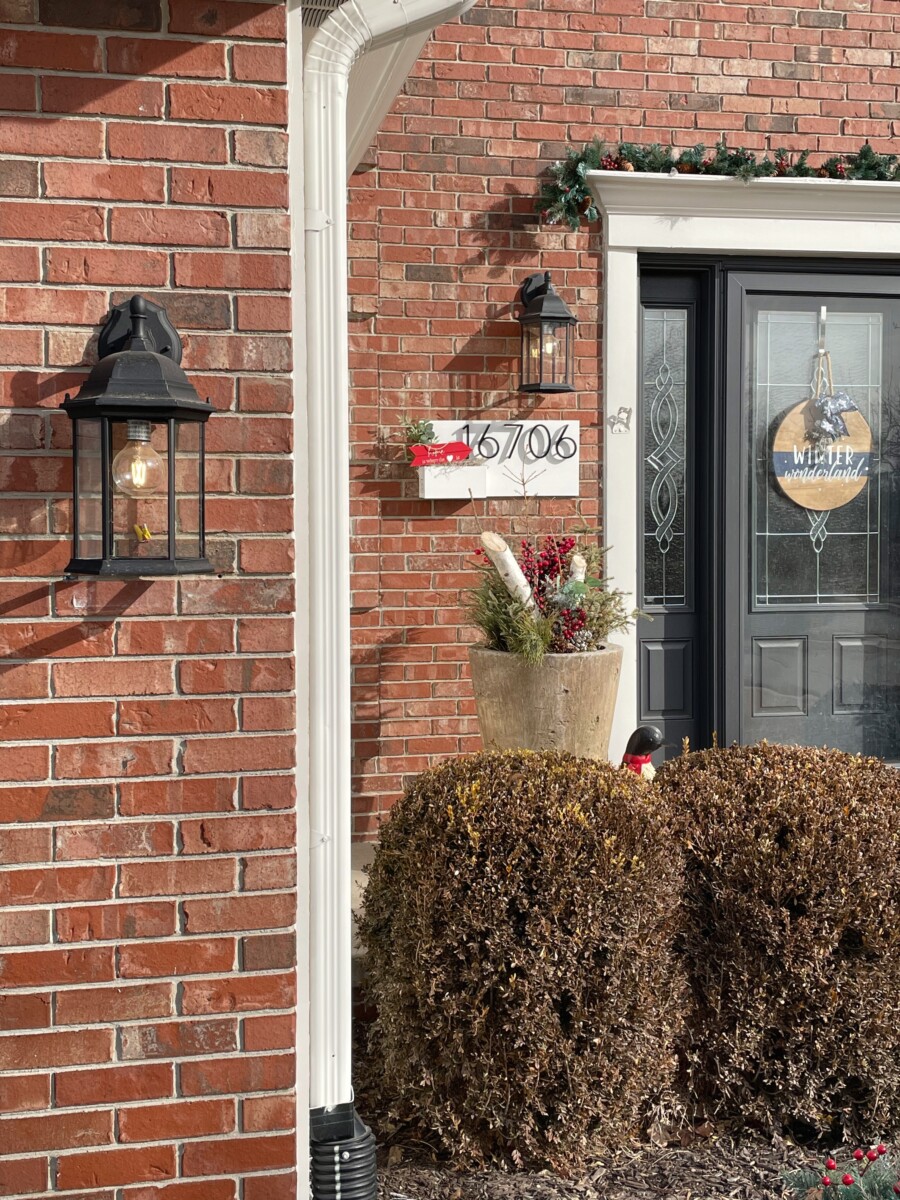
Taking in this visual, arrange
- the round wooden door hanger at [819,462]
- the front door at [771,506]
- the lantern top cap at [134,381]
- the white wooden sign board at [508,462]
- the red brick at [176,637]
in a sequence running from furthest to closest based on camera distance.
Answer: the round wooden door hanger at [819,462] → the front door at [771,506] → the white wooden sign board at [508,462] → the red brick at [176,637] → the lantern top cap at [134,381]

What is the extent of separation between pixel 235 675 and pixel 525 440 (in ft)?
9.85

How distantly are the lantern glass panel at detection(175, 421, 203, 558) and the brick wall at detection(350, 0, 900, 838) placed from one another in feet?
9.08

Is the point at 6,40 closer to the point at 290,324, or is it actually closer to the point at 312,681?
the point at 290,324

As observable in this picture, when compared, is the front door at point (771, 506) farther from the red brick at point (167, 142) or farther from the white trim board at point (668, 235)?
the red brick at point (167, 142)

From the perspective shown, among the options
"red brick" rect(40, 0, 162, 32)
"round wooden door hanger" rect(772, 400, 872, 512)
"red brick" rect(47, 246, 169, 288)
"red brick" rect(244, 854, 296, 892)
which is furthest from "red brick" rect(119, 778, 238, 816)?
"round wooden door hanger" rect(772, 400, 872, 512)

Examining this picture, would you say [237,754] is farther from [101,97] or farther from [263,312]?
A: [101,97]

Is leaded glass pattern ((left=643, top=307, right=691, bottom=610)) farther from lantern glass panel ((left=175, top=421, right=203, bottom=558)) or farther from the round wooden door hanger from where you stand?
lantern glass panel ((left=175, top=421, right=203, bottom=558))

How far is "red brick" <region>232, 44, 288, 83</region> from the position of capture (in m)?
2.15

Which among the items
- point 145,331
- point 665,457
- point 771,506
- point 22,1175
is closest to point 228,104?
point 145,331

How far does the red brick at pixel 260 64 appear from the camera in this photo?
7.04 ft

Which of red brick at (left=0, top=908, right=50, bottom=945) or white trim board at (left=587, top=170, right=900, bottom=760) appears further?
white trim board at (left=587, top=170, right=900, bottom=760)

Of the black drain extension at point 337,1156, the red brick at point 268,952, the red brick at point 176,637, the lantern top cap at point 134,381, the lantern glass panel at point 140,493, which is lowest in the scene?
the black drain extension at point 337,1156

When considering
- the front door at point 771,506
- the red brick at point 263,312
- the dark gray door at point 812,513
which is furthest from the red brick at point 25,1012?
the dark gray door at point 812,513

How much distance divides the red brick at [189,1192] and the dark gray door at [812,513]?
356cm
